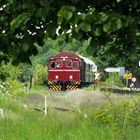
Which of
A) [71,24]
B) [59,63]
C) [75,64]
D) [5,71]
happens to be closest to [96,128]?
[5,71]

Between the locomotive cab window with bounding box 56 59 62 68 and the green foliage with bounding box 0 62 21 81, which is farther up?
the locomotive cab window with bounding box 56 59 62 68

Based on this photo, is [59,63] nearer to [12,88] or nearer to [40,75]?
[40,75]

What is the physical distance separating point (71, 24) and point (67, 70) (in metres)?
34.8

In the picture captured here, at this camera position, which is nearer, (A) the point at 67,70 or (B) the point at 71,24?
(B) the point at 71,24

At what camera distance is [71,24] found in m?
3.90

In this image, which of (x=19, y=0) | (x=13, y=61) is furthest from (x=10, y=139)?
(x=19, y=0)

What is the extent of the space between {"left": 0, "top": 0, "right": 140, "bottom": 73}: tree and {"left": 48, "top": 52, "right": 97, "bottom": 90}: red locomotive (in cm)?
3254

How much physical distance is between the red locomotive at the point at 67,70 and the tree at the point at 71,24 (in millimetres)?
32535

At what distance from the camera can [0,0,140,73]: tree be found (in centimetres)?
386

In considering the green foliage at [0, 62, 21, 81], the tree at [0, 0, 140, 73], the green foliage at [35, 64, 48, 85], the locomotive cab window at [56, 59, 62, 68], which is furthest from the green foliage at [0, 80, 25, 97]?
the green foliage at [35, 64, 48, 85]

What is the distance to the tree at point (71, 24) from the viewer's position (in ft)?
12.7

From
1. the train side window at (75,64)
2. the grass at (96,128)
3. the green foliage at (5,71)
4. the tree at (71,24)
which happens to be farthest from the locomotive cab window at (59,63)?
the tree at (71,24)

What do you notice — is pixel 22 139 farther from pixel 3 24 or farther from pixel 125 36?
pixel 125 36

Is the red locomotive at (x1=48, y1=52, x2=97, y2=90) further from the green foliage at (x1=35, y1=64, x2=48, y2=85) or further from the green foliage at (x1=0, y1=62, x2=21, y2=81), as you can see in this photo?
the green foliage at (x1=0, y1=62, x2=21, y2=81)
